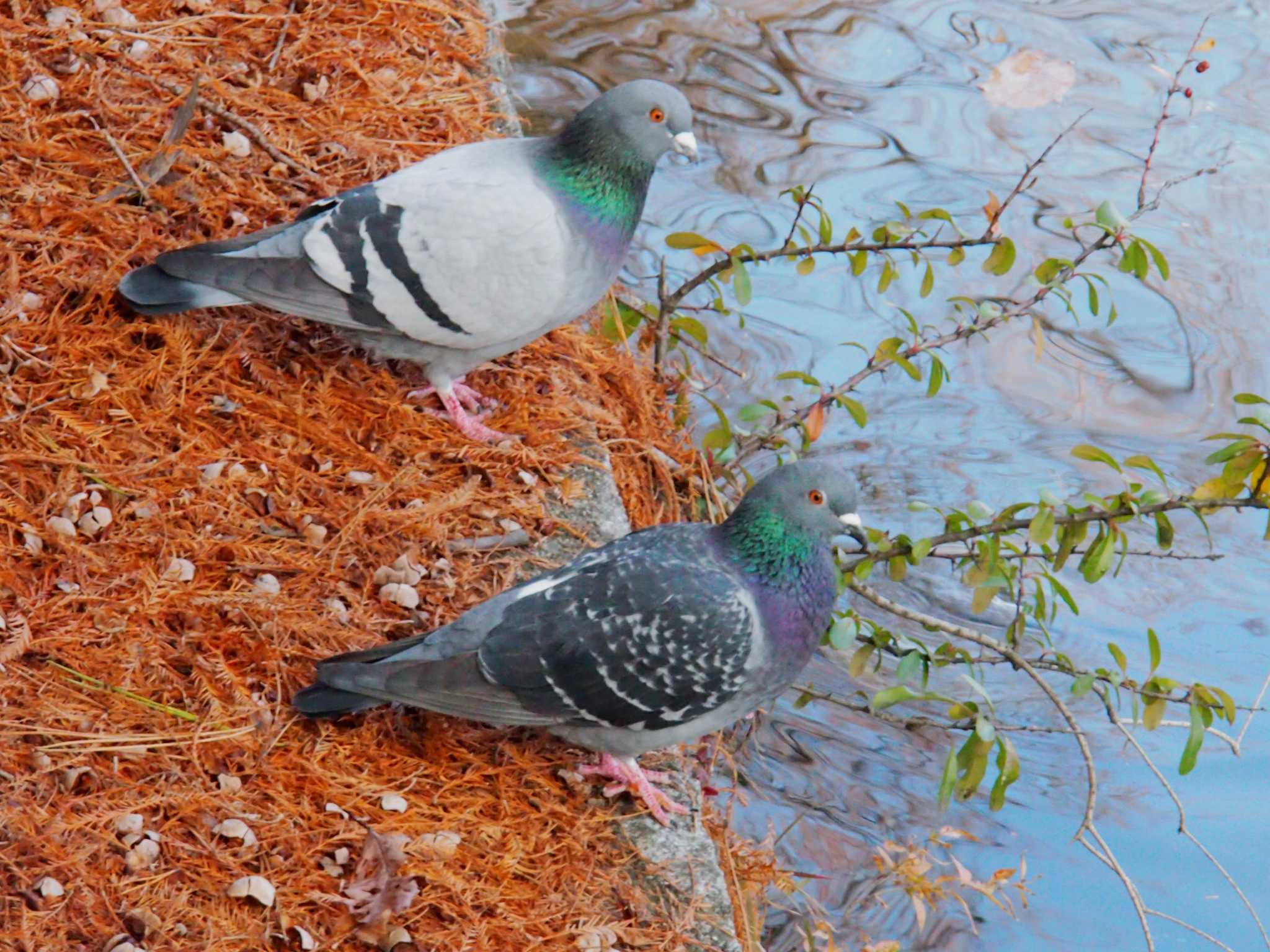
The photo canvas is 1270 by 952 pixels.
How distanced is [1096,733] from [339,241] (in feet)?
10.9

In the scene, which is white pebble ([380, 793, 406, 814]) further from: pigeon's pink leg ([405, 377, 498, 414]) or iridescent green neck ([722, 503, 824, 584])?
pigeon's pink leg ([405, 377, 498, 414])

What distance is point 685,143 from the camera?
444 centimetres

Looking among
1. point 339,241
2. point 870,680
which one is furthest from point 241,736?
point 870,680

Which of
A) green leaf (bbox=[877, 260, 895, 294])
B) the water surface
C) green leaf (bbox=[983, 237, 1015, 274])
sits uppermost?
green leaf (bbox=[983, 237, 1015, 274])

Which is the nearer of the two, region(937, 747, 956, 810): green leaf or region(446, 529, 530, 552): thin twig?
region(937, 747, 956, 810): green leaf

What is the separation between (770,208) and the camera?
6.81 m

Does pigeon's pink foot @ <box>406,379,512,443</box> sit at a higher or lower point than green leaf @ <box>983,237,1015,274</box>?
lower

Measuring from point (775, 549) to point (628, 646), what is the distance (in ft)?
1.56

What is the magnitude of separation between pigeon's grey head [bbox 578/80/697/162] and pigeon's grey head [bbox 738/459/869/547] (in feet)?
4.39

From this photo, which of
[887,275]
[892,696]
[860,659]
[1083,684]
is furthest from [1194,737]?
[887,275]

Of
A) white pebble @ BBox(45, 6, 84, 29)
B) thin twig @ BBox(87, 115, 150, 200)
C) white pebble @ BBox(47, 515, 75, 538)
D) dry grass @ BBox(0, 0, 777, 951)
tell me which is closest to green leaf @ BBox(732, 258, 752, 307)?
dry grass @ BBox(0, 0, 777, 951)

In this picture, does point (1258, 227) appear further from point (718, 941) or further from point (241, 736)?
point (241, 736)

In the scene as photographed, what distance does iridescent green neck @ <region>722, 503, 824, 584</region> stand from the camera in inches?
142

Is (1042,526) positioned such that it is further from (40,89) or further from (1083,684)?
(40,89)
